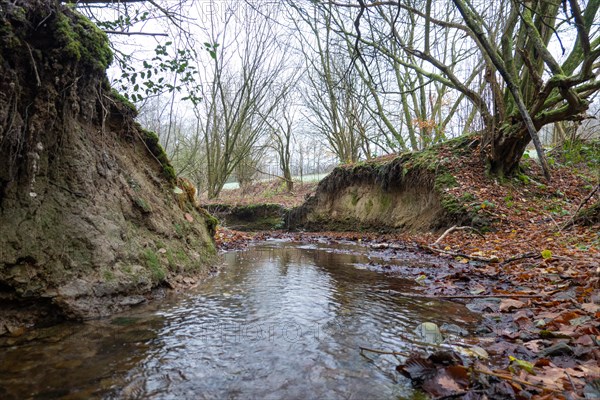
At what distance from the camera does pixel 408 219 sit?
33.0 ft

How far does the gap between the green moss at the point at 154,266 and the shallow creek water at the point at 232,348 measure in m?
0.30

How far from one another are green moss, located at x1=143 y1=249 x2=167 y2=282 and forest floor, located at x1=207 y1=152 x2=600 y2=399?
2653 millimetres

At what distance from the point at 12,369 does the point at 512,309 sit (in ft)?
11.8

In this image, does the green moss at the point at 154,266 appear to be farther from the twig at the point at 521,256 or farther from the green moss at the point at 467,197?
the green moss at the point at 467,197

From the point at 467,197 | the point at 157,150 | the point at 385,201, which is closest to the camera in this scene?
the point at 157,150

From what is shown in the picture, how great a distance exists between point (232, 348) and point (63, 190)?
217 centimetres

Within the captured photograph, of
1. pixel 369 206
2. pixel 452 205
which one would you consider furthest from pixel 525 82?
pixel 369 206

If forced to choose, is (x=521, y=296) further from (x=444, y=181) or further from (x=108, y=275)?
(x=444, y=181)

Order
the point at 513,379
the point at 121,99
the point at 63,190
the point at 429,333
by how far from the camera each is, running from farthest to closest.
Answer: the point at 121,99 < the point at 63,190 < the point at 429,333 < the point at 513,379

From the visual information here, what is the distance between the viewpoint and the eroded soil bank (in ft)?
8.04

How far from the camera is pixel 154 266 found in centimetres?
351

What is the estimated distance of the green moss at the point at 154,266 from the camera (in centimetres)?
344

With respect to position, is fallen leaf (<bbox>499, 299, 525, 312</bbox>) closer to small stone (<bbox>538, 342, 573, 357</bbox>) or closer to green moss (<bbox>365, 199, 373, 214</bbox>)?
small stone (<bbox>538, 342, 573, 357</bbox>)

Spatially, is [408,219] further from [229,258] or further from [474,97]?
[229,258]
